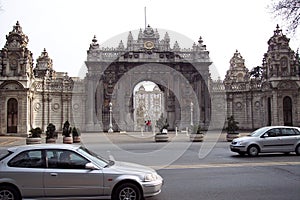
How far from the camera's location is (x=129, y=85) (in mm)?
51500

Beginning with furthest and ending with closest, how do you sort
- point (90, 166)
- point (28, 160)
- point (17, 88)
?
point (17, 88) < point (28, 160) < point (90, 166)

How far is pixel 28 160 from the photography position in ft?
26.6

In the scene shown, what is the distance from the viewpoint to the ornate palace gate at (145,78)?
50.3m

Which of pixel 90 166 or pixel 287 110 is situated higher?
pixel 287 110

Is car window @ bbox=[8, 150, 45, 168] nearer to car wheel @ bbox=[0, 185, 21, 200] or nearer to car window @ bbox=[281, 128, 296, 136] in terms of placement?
car wheel @ bbox=[0, 185, 21, 200]

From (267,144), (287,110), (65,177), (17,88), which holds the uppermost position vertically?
(17,88)

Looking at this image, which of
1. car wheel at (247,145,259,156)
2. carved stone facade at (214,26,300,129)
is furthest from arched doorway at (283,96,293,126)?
car wheel at (247,145,259,156)

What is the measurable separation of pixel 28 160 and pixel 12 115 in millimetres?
35827

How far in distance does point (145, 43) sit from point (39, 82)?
51.0 ft

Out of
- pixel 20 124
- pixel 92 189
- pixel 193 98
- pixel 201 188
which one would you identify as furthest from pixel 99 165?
pixel 193 98

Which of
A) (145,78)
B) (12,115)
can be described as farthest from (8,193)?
(145,78)

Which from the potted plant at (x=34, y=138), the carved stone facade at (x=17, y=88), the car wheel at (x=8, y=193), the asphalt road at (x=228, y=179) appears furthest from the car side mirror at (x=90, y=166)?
the carved stone facade at (x=17, y=88)

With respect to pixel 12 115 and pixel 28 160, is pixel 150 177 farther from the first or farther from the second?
pixel 12 115

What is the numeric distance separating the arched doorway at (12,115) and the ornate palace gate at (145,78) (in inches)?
412
